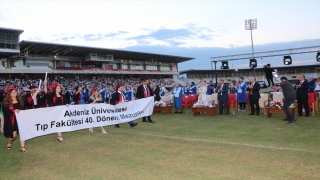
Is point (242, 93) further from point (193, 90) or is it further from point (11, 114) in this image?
point (11, 114)

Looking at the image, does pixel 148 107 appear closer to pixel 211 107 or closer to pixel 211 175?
pixel 211 107

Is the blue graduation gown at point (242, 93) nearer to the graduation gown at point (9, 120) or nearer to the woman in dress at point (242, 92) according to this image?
the woman in dress at point (242, 92)

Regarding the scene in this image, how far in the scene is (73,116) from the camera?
8.66 m

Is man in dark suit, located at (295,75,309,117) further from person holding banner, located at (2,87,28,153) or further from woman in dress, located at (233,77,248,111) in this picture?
person holding banner, located at (2,87,28,153)

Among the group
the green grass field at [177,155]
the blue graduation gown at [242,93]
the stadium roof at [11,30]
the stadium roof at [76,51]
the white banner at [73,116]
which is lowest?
the green grass field at [177,155]

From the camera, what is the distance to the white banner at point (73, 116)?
291 inches

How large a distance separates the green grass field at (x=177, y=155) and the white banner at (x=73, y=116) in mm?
454

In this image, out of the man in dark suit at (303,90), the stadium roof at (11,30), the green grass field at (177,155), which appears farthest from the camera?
the stadium roof at (11,30)

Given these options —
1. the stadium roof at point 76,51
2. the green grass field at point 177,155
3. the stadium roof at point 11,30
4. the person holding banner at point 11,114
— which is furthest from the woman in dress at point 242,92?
the stadium roof at point 76,51

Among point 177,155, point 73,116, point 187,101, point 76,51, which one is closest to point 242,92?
point 187,101

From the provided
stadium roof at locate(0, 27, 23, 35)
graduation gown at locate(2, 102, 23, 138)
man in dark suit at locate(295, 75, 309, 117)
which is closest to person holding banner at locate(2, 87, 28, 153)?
graduation gown at locate(2, 102, 23, 138)

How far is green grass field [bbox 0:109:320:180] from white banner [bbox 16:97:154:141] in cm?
45

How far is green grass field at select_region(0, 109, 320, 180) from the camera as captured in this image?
4.82 metres

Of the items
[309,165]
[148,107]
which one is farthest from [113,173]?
[148,107]
